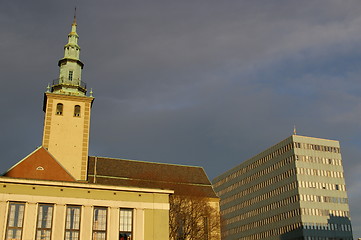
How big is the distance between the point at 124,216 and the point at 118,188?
101 inches

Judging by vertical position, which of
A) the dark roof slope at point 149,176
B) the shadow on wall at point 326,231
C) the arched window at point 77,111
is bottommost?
the shadow on wall at point 326,231

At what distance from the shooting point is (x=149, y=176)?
210 feet

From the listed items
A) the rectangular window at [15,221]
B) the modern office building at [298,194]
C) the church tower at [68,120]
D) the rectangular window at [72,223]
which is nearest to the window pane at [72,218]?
the rectangular window at [72,223]

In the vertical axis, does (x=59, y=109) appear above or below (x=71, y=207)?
above

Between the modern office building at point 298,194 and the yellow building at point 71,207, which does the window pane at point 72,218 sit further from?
the modern office building at point 298,194

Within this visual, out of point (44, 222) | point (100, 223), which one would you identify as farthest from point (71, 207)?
point (100, 223)

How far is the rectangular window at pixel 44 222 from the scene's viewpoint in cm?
3542

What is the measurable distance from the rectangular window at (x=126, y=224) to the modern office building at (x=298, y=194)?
65.2m

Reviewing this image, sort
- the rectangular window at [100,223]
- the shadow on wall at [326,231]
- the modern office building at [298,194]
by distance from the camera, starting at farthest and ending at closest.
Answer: the modern office building at [298,194] → the shadow on wall at [326,231] → the rectangular window at [100,223]

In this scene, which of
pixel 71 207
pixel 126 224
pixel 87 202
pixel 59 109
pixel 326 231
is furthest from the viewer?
pixel 326 231

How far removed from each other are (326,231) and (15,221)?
89423mm

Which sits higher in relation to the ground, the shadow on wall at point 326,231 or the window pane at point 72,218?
the shadow on wall at point 326,231

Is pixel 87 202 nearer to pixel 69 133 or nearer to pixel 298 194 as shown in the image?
pixel 69 133

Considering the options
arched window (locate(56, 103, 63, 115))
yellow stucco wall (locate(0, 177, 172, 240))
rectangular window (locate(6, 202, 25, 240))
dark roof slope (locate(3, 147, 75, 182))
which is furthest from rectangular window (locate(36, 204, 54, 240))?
arched window (locate(56, 103, 63, 115))
